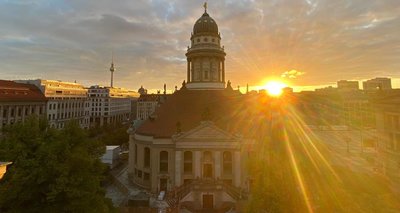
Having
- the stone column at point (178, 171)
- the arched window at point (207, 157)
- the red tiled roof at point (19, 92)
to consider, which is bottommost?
the stone column at point (178, 171)

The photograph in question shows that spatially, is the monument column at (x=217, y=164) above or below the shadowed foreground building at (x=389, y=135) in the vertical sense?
below

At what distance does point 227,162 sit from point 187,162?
6705mm

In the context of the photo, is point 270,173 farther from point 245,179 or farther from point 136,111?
point 136,111

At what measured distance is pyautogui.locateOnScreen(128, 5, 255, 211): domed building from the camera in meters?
38.9

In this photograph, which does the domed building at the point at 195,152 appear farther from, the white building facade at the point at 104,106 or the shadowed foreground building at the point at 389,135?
the white building facade at the point at 104,106

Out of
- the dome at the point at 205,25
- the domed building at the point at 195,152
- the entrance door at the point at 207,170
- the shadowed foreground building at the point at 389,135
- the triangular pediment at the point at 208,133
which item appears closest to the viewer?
the shadowed foreground building at the point at 389,135

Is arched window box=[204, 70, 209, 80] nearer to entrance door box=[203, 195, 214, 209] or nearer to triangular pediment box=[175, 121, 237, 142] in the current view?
triangular pediment box=[175, 121, 237, 142]

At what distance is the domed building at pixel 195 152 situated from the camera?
38.9m

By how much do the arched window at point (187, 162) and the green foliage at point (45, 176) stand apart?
71.1 feet

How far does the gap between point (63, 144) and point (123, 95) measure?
522ft

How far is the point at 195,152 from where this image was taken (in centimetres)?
4306

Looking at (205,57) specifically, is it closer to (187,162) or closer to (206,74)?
(206,74)

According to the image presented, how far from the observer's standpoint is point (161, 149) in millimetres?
44906

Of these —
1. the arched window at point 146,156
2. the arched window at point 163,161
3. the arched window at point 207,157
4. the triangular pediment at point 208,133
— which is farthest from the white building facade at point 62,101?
the arched window at point 207,157
